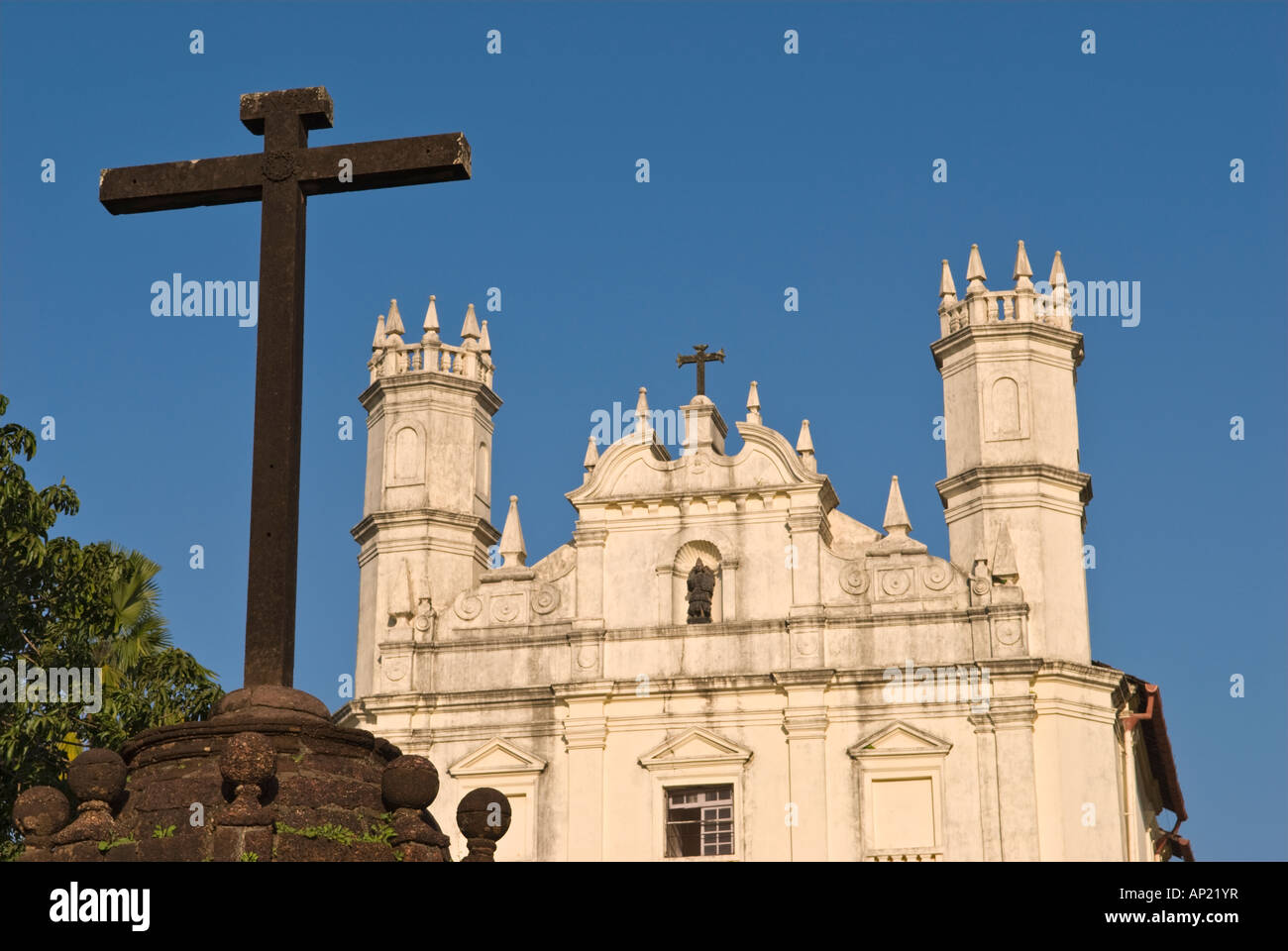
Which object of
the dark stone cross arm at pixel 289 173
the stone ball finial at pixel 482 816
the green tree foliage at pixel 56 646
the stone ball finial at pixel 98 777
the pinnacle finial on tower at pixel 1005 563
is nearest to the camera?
the stone ball finial at pixel 98 777

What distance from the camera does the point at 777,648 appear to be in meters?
31.3

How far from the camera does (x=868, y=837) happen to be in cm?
2981

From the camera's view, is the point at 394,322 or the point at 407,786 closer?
the point at 407,786

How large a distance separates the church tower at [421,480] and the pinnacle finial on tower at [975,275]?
9.20 metres

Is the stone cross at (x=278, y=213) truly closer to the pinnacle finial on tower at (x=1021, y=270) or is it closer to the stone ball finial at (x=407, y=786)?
the stone ball finial at (x=407, y=786)

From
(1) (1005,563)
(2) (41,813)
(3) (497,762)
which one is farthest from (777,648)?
(2) (41,813)

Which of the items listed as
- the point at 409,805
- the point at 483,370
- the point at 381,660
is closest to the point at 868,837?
the point at 381,660

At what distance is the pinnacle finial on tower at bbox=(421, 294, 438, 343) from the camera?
3559 centimetres

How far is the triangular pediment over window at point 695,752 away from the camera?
30.7 metres

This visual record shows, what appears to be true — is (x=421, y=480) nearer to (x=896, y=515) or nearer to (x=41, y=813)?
(x=896, y=515)

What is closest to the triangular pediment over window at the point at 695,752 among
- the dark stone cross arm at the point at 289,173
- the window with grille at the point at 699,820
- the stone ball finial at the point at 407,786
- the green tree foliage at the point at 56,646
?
the window with grille at the point at 699,820

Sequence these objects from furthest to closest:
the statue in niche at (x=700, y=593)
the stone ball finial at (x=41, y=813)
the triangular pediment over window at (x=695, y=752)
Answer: the statue in niche at (x=700, y=593) → the triangular pediment over window at (x=695, y=752) → the stone ball finial at (x=41, y=813)

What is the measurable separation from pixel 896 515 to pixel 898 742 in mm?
4209

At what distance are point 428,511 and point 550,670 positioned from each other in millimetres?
4060
